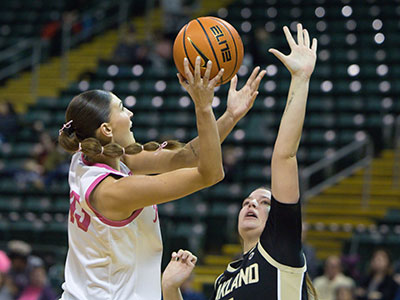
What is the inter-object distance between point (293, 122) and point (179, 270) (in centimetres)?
95

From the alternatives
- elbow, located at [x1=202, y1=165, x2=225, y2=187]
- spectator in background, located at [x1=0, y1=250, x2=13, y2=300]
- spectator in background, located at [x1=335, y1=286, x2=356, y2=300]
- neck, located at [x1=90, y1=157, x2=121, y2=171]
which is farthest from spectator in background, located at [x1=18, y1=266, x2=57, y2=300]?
elbow, located at [x1=202, y1=165, x2=225, y2=187]

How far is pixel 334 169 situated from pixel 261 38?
3159 mm

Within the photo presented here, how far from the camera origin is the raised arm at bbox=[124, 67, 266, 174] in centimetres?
335

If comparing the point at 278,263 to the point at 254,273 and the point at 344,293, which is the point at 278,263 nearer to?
the point at 254,273

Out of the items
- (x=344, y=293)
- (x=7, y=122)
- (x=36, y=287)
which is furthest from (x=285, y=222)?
(x=7, y=122)

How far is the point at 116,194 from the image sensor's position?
8.93ft

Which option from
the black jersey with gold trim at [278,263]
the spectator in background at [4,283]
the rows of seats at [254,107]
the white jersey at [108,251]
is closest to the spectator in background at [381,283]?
the rows of seats at [254,107]

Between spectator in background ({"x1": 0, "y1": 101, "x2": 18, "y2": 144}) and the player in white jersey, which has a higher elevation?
the player in white jersey

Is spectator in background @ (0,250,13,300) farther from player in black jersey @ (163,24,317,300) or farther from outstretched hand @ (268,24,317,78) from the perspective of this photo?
outstretched hand @ (268,24,317,78)

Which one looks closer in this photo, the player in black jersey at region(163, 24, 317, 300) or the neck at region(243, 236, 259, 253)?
the player in black jersey at region(163, 24, 317, 300)

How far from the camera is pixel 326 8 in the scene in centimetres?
1282

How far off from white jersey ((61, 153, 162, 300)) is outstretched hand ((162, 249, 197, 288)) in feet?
0.86

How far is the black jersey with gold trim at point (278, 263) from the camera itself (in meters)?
2.64

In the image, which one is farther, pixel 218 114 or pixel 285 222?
pixel 218 114
